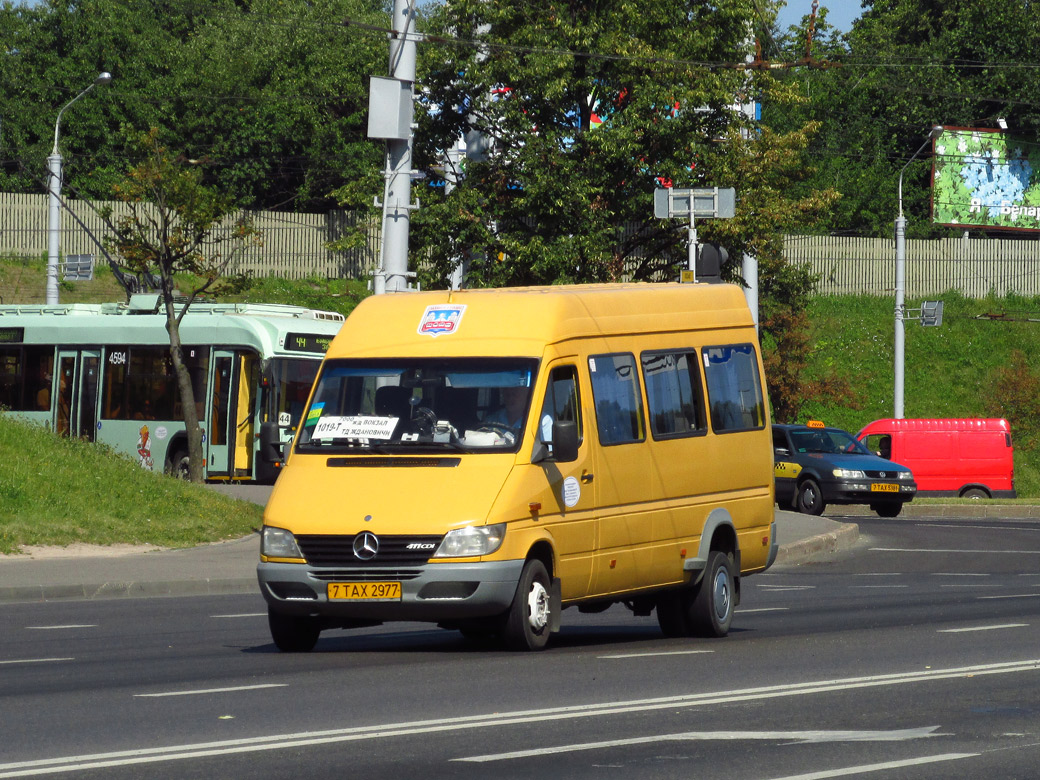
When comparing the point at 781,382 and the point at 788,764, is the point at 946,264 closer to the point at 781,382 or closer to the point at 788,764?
the point at 781,382

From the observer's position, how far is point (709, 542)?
13.6 m

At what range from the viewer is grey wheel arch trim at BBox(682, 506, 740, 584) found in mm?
13367

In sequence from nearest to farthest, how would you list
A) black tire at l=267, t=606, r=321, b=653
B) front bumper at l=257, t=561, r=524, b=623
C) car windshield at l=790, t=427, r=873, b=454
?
1. front bumper at l=257, t=561, r=524, b=623
2. black tire at l=267, t=606, r=321, b=653
3. car windshield at l=790, t=427, r=873, b=454

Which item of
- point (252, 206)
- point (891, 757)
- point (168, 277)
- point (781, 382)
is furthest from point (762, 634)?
point (252, 206)

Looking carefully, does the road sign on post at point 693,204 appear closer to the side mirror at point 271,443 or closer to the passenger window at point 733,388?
the passenger window at point 733,388

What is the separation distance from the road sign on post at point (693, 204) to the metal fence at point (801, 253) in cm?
2842

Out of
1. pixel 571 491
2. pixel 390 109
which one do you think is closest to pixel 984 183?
pixel 390 109

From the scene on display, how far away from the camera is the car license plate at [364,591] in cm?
1127

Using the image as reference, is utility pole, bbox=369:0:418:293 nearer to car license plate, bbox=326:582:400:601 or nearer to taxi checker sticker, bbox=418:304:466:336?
taxi checker sticker, bbox=418:304:466:336

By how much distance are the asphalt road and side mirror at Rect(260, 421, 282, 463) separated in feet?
4.48

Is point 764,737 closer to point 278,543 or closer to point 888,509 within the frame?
point 278,543

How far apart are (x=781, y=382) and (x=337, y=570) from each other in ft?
125

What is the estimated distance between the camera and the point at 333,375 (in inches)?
504

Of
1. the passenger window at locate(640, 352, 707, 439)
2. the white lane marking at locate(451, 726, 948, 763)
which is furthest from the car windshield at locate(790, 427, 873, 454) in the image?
the white lane marking at locate(451, 726, 948, 763)
